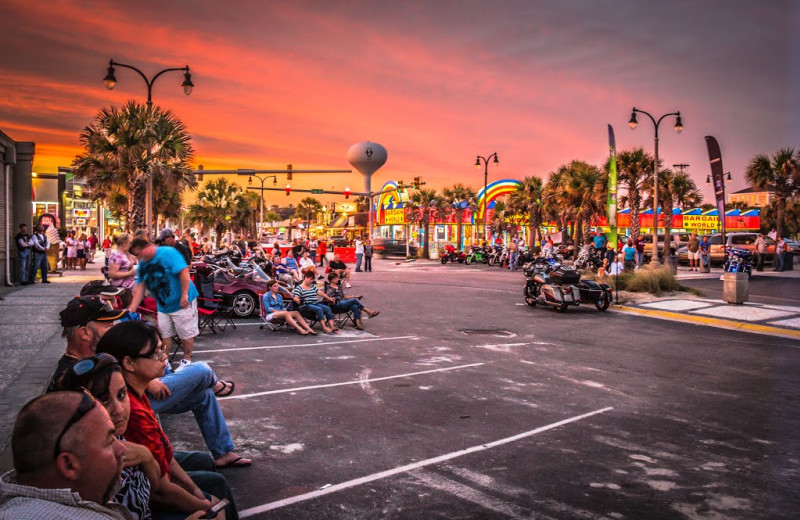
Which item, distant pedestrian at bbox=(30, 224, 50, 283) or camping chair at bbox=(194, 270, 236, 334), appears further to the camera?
distant pedestrian at bbox=(30, 224, 50, 283)

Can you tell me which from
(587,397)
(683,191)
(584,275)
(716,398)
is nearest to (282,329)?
(587,397)

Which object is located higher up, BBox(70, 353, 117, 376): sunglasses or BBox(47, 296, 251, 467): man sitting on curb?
BBox(70, 353, 117, 376): sunglasses

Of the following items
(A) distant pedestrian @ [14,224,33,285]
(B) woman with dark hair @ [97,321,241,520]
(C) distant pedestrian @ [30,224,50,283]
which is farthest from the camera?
(C) distant pedestrian @ [30,224,50,283]

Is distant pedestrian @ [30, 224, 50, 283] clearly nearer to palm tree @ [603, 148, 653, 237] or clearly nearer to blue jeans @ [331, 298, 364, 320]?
blue jeans @ [331, 298, 364, 320]

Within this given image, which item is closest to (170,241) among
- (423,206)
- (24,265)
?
(24,265)

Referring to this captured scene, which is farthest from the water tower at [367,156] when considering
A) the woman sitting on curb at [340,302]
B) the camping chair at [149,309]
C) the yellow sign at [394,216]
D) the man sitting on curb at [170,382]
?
the man sitting on curb at [170,382]

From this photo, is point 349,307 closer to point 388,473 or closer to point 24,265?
point 388,473

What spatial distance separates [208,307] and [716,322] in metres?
11.2

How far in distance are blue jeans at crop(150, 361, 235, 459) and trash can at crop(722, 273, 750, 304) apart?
49.4 ft

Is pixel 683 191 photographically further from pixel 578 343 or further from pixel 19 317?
pixel 19 317

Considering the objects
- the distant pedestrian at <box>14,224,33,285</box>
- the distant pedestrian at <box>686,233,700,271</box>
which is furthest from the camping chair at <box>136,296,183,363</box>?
the distant pedestrian at <box>686,233,700,271</box>

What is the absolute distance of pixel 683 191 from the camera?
4806 cm

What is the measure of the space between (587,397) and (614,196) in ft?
52.8

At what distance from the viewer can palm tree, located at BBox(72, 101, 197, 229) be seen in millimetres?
25516
